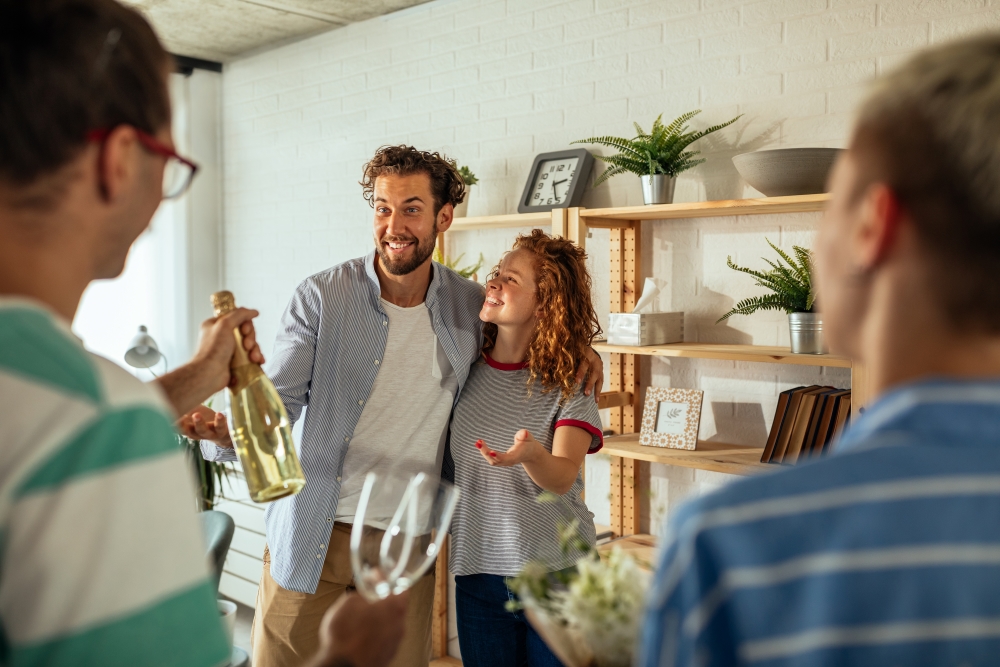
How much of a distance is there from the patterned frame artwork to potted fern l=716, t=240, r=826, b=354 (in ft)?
1.18

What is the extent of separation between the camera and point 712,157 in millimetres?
2992

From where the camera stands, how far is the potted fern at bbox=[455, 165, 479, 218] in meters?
3.50

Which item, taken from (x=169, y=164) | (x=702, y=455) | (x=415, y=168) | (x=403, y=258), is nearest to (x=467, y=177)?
(x=415, y=168)

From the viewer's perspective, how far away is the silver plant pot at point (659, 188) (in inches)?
113

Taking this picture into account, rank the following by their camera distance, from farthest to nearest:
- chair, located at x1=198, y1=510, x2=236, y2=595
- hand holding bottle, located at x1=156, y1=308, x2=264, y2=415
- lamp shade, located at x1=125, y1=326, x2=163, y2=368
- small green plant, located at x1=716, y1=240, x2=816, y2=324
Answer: lamp shade, located at x1=125, y1=326, x2=163, y2=368, chair, located at x1=198, y1=510, x2=236, y2=595, small green plant, located at x1=716, y1=240, x2=816, y2=324, hand holding bottle, located at x1=156, y1=308, x2=264, y2=415

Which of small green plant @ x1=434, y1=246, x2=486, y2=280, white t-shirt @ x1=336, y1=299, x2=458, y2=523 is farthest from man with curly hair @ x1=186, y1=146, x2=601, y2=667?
small green plant @ x1=434, y1=246, x2=486, y2=280

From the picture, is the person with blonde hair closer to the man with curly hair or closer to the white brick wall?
the man with curly hair

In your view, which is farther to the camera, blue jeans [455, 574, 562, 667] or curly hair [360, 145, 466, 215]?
curly hair [360, 145, 466, 215]

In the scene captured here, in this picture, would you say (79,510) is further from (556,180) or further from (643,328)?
(556,180)

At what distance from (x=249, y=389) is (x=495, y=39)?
265 centimetres

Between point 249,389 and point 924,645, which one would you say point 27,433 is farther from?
point 249,389

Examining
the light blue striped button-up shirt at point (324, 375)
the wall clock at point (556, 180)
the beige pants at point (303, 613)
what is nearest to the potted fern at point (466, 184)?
the wall clock at point (556, 180)

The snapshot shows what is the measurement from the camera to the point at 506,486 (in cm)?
204

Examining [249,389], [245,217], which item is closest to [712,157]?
[249,389]
